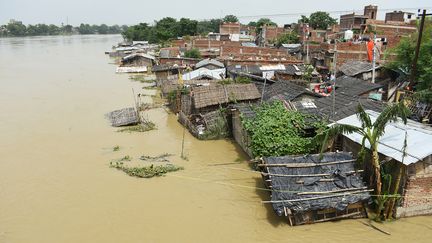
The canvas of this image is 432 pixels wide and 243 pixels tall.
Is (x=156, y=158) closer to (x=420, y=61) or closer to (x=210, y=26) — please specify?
(x=420, y=61)

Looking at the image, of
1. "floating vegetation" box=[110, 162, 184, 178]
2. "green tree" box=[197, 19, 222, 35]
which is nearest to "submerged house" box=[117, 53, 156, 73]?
"floating vegetation" box=[110, 162, 184, 178]

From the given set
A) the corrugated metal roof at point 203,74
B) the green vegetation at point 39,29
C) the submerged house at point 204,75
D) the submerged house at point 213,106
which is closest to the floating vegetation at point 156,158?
the submerged house at point 213,106

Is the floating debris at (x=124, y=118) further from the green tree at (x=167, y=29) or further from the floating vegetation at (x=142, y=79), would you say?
the green tree at (x=167, y=29)

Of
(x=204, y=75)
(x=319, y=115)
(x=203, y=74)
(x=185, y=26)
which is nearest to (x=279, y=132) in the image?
(x=319, y=115)

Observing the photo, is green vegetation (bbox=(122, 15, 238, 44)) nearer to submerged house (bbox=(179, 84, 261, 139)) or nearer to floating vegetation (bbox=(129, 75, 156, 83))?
floating vegetation (bbox=(129, 75, 156, 83))

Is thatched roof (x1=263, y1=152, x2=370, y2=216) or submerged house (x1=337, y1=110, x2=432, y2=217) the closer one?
submerged house (x1=337, y1=110, x2=432, y2=217)

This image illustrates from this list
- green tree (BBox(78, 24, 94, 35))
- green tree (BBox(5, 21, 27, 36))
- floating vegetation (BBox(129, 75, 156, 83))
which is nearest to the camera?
floating vegetation (BBox(129, 75, 156, 83))

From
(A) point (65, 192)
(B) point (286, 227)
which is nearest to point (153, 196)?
(A) point (65, 192)

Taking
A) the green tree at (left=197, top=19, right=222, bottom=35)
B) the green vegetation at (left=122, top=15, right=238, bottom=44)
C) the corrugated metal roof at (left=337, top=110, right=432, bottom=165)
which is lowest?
the corrugated metal roof at (left=337, top=110, right=432, bottom=165)
